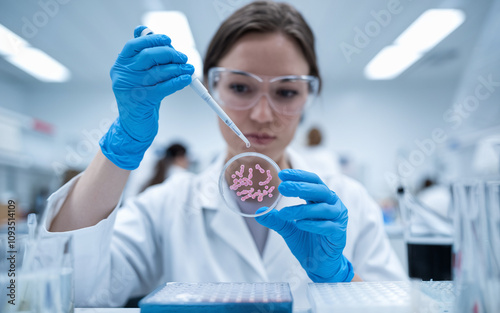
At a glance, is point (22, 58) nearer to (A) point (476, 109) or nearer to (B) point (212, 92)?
(B) point (212, 92)

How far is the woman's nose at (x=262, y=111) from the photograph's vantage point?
1.11 m

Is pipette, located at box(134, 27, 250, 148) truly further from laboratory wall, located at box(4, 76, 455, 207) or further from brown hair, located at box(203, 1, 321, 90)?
laboratory wall, located at box(4, 76, 455, 207)

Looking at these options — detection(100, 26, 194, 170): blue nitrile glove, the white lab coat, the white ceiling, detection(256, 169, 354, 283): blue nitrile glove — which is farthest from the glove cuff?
the white ceiling

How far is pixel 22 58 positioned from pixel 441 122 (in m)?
7.00

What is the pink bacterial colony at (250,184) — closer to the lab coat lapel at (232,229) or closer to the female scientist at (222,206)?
the female scientist at (222,206)

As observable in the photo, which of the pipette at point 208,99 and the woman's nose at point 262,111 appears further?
the woman's nose at point 262,111

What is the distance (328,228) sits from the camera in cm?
87

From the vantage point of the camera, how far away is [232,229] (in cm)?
131

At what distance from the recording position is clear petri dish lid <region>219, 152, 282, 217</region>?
101 centimetres

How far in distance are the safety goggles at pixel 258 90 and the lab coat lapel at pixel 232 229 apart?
0.42 meters

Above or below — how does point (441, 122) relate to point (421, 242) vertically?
above

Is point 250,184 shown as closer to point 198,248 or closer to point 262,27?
point 198,248

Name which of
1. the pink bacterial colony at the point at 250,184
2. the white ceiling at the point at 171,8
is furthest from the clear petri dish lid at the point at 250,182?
the white ceiling at the point at 171,8

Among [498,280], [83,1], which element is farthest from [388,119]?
[498,280]
